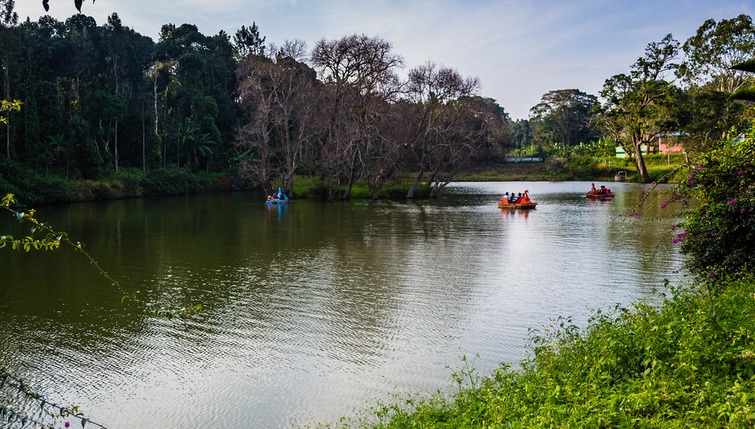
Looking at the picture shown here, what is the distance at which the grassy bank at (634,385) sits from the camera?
5.41 meters

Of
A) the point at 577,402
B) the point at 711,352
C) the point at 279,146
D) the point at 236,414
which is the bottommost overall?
the point at 236,414

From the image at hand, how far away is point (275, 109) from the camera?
45.5m

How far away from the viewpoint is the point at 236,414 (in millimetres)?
7965

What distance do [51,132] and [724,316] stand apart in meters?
48.4

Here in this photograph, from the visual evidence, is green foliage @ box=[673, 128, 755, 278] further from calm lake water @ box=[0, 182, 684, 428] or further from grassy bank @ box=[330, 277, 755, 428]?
grassy bank @ box=[330, 277, 755, 428]

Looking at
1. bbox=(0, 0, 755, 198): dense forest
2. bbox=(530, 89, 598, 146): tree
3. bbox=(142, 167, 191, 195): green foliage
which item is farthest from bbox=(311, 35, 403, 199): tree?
bbox=(530, 89, 598, 146): tree

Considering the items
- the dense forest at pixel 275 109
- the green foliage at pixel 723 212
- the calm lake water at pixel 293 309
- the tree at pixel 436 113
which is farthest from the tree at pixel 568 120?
the green foliage at pixel 723 212

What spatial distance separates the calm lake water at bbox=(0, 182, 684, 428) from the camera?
28.3ft

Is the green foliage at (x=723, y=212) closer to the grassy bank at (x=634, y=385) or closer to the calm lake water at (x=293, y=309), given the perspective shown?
the calm lake water at (x=293, y=309)

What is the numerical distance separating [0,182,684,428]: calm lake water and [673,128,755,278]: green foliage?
1695 millimetres

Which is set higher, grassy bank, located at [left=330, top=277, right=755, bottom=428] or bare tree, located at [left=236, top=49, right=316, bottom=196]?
bare tree, located at [left=236, top=49, right=316, bottom=196]

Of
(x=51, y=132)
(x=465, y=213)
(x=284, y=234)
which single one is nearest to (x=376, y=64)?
(x=465, y=213)

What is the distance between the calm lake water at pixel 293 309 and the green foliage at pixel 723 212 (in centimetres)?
169

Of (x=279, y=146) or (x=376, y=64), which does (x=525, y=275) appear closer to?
(x=376, y=64)
